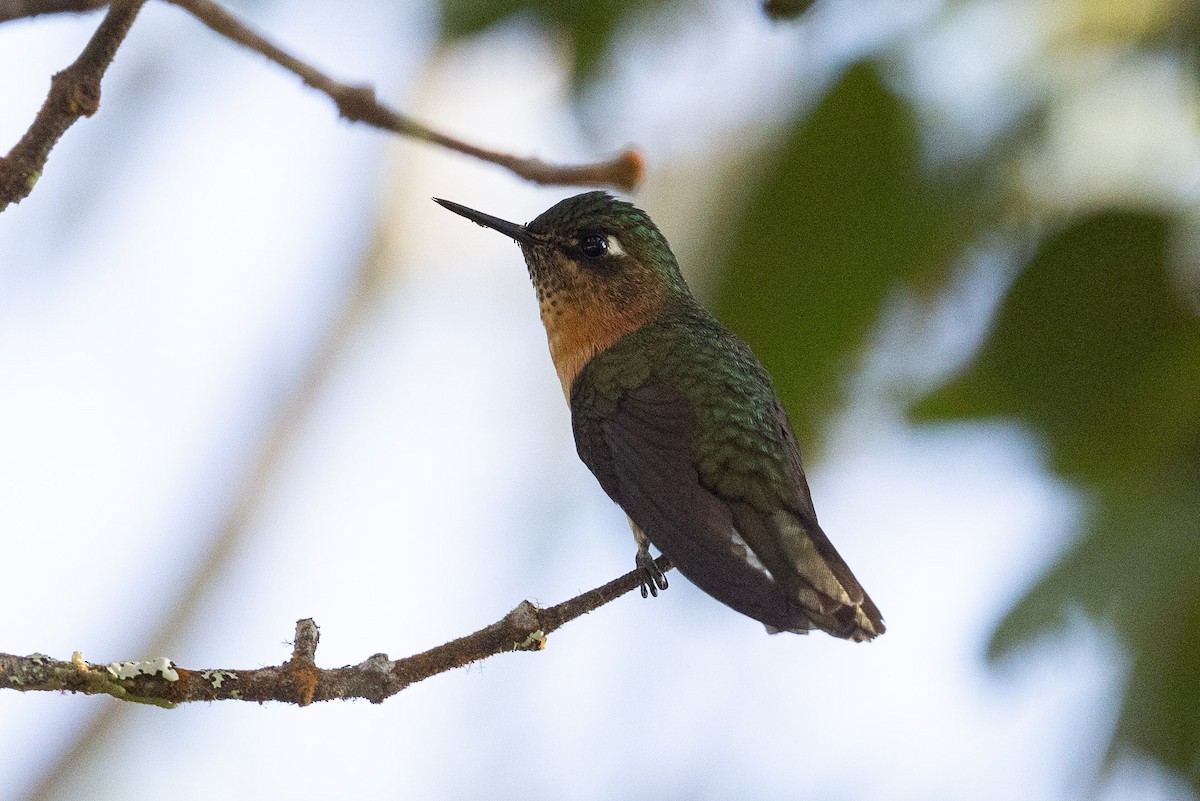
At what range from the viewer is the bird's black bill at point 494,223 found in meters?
4.24

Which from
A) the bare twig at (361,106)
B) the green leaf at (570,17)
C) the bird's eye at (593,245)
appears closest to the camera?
the bare twig at (361,106)

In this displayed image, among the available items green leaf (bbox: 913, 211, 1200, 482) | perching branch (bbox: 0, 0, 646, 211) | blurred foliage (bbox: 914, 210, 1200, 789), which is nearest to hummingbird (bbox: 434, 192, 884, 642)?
blurred foliage (bbox: 914, 210, 1200, 789)

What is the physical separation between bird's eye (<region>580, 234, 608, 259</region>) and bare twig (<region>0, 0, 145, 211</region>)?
2.47 meters

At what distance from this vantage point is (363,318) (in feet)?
26.6

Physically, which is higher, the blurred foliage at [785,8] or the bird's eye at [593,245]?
the bird's eye at [593,245]

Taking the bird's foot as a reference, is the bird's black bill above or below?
above

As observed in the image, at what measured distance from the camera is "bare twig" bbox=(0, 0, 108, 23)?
221 centimetres

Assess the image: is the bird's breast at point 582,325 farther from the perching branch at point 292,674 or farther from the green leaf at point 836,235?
the perching branch at point 292,674

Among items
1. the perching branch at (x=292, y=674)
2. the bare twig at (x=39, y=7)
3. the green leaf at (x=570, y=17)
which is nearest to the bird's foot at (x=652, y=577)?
the perching branch at (x=292, y=674)

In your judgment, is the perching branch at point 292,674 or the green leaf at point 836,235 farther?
the green leaf at point 836,235

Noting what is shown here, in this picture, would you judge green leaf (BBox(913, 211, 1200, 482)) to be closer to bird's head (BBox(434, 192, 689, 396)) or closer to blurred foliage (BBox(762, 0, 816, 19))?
blurred foliage (BBox(762, 0, 816, 19))

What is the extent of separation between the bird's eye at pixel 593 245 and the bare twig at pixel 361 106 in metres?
1.54

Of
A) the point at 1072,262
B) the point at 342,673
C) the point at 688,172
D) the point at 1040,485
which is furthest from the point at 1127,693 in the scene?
the point at 688,172

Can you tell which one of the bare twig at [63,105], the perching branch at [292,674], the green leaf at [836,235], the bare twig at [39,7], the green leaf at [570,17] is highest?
the green leaf at [570,17]
